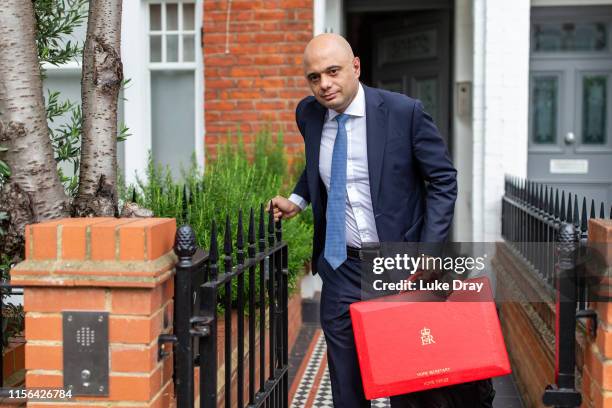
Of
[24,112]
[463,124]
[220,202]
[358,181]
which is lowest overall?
[220,202]

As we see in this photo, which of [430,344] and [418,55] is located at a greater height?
[418,55]

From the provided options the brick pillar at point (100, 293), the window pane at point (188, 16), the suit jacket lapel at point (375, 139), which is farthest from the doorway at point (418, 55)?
the brick pillar at point (100, 293)

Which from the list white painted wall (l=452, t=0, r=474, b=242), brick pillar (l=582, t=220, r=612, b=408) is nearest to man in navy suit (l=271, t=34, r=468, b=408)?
brick pillar (l=582, t=220, r=612, b=408)

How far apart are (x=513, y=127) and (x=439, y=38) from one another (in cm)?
173

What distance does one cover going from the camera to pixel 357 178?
→ 3.39m

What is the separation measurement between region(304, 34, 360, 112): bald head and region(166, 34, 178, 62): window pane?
4.15 m

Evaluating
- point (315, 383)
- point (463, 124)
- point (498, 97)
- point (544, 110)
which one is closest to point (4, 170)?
point (315, 383)

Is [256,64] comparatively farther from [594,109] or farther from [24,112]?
[24,112]

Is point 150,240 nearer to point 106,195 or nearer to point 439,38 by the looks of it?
point 106,195

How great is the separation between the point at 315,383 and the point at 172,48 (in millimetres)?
3555

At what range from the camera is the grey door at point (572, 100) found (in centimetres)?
705

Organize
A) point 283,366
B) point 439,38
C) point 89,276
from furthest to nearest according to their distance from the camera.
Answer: point 439,38 → point 283,366 → point 89,276

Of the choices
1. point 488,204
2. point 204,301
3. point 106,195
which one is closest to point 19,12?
point 106,195

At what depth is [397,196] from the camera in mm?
3354
